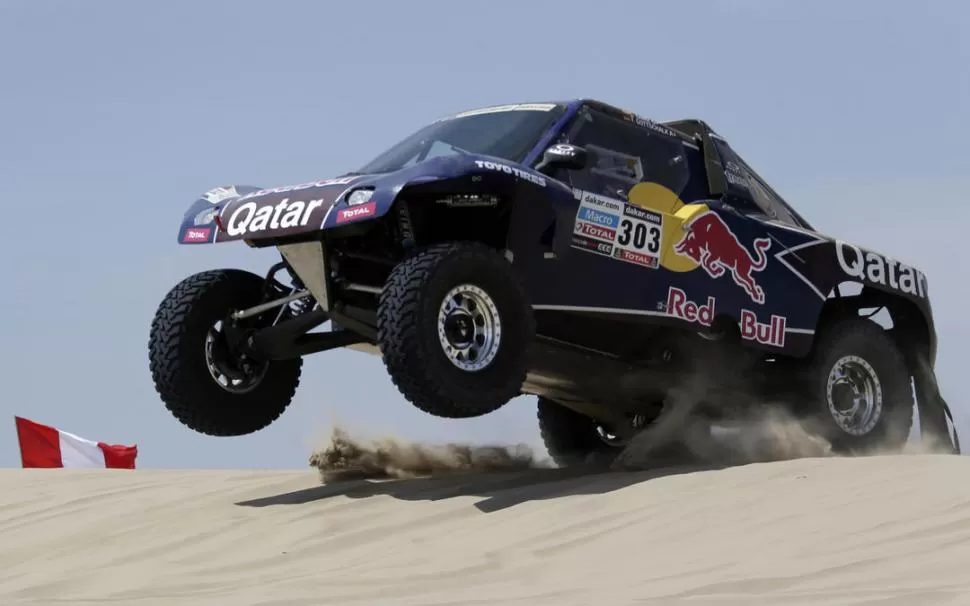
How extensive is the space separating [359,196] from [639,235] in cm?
186

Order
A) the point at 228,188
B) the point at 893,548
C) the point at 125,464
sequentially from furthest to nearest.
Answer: the point at 125,464 → the point at 228,188 → the point at 893,548

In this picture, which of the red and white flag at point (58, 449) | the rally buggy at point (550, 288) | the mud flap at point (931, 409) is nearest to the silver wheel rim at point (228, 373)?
the rally buggy at point (550, 288)

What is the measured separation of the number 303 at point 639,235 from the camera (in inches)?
334

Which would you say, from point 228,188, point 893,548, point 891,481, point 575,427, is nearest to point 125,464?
point 575,427

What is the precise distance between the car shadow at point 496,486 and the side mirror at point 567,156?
168 cm

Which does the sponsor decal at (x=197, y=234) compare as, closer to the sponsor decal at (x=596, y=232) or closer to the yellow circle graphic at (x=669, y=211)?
the sponsor decal at (x=596, y=232)

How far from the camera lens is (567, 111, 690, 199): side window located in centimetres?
854

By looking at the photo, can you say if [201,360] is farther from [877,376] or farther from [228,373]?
[877,376]

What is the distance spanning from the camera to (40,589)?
6.55m

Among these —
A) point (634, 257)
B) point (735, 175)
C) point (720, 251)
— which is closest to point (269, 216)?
point (634, 257)

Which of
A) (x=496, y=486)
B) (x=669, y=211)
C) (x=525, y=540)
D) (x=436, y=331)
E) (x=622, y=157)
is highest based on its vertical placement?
(x=622, y=157)

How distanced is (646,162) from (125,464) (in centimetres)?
804

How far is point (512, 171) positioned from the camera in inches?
303

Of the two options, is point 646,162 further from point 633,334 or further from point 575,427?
point 575,427
